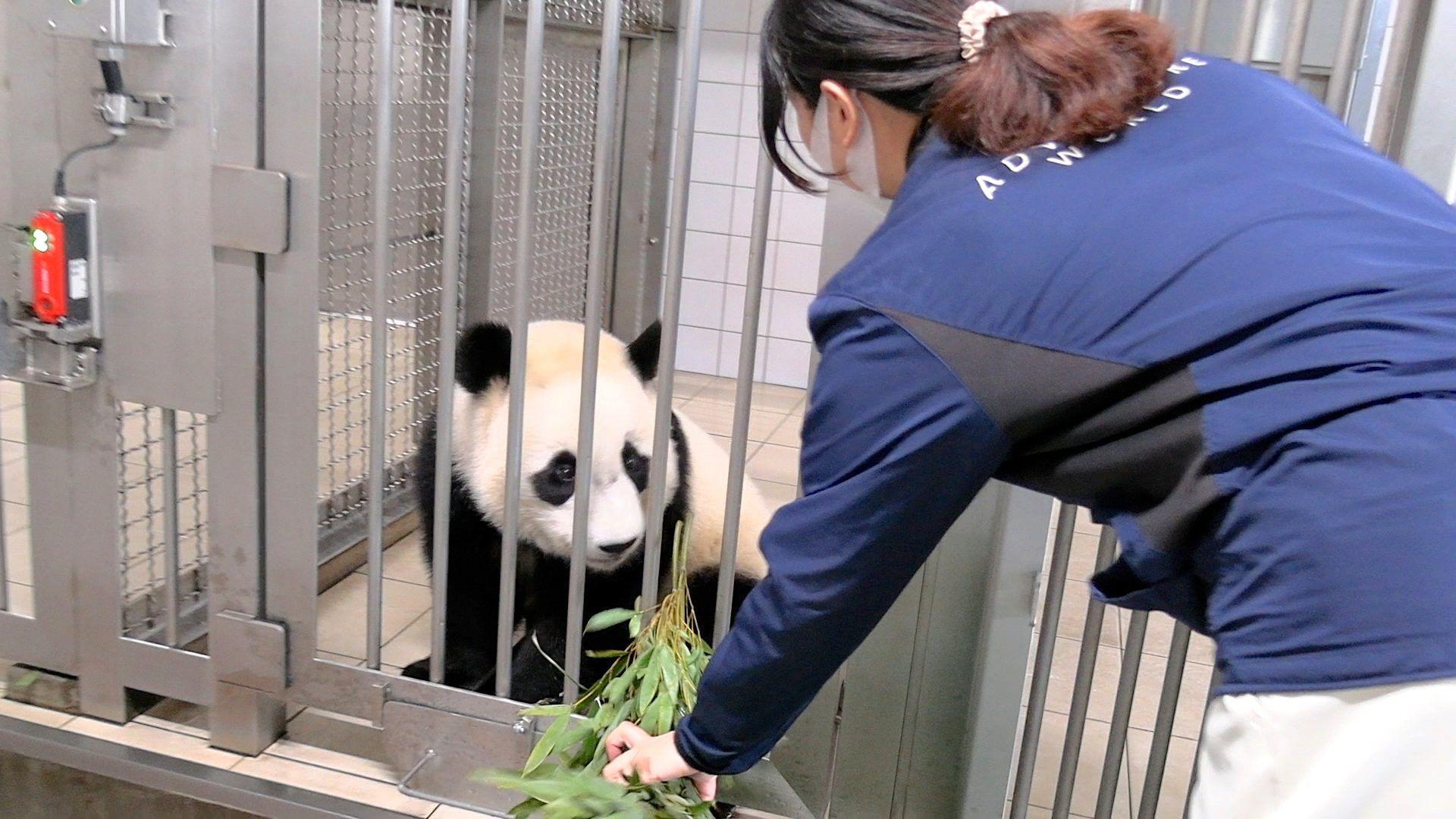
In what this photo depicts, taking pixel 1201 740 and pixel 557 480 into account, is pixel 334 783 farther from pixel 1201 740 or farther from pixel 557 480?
pixel 1201 740

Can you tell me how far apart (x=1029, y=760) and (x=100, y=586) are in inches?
59.2

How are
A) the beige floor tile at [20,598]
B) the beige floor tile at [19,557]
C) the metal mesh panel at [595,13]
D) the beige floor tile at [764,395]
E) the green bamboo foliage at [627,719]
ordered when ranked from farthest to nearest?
the beige floor tile at [764,395] → the metal mesh panel at [595,13] → the beige floor tile at [19,557] → the beige floor tile at [20,598] → the green bamboo foliage at [627,719]

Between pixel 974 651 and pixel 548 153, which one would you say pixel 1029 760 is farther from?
pixel 548 153

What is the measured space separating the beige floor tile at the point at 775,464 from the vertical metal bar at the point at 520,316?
55.1 inches

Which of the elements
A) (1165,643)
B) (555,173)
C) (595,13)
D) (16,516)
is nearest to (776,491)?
(555,173)

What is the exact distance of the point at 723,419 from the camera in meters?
3.44

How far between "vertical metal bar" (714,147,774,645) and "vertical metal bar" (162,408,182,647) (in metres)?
0.91

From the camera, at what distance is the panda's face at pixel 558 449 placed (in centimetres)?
190

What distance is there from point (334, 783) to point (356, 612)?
2.05 ft

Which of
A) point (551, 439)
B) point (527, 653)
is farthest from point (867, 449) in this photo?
point (527, 653)

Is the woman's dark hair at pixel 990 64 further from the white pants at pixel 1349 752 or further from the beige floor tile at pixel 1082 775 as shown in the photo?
the beige floor tile at pixel 1082 775

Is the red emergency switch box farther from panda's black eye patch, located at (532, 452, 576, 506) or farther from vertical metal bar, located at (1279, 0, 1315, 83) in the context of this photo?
vertical metal bar, located at (1279, 0, 1315, 83)

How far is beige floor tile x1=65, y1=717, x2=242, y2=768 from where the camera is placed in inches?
74.6

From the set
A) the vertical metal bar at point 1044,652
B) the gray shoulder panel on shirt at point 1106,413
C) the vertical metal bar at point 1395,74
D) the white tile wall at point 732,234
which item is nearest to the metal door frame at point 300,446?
the vertical metal bar at point 1044,652
